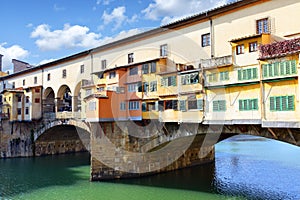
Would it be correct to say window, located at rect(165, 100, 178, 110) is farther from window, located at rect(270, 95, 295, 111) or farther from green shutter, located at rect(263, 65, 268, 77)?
window, located at rect(270, 95, 295, 111)

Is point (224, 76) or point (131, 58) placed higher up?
point (131, 58)

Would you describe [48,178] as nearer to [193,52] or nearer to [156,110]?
[156,110]

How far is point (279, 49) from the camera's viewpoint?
14.2 metres

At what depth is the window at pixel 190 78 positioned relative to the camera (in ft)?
59.8

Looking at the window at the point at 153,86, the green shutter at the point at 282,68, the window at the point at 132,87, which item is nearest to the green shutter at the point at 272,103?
the green shutter at the point at 282,68

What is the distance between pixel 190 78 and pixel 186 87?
69 cm

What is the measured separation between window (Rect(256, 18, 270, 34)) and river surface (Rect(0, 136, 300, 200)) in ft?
36.0

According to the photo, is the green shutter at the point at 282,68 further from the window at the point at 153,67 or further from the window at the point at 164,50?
the window at the point at 164,50

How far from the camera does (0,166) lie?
3291 cm

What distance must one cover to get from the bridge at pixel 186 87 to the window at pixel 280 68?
48 millimetres


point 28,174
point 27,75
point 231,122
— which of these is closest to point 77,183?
point 28,174

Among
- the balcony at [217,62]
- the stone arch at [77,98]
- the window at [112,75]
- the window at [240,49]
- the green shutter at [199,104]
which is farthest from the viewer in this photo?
the stone arch at [77,98]

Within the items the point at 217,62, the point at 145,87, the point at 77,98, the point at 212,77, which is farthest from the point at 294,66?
the point at 77,98

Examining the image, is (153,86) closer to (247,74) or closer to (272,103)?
(247,74)
